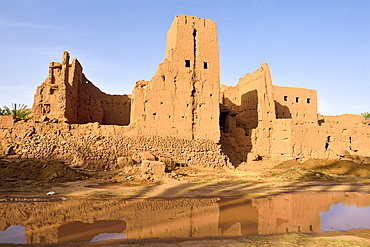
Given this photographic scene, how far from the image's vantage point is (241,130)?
21219 millimetres

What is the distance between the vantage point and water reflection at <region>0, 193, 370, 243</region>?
5.75m

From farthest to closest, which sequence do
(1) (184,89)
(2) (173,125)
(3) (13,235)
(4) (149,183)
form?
(1) (184,89) → (2) (173,125) → (4) (149,183) → (3) (13,235)

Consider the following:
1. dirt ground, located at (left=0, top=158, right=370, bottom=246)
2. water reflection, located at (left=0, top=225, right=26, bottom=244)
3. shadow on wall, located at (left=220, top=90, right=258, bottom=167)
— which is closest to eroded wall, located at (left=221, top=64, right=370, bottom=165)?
shadow on wall, located at (left=220, top=90, right=258, bottom=167)

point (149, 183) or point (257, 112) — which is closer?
point (149, 183)

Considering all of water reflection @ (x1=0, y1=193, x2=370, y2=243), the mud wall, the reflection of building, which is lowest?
water reflection @ (x1=0, y1=193, x2=370, y2=243)

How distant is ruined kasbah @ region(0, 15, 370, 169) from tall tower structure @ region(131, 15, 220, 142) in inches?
2.5

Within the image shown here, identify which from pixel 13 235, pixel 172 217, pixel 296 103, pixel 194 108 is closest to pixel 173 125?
pixel 194 108

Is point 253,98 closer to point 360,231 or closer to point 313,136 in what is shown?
point 313,136

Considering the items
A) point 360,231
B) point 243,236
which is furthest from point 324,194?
point 243,236

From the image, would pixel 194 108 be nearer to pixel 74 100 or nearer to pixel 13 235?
pixel 74 100

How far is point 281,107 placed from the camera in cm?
2397

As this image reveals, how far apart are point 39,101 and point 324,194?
17.0m

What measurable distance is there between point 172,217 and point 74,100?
13807mm

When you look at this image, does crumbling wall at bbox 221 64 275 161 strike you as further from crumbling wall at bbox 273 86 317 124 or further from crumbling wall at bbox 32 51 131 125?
crumbling wall at bbox 32 51 131 125
